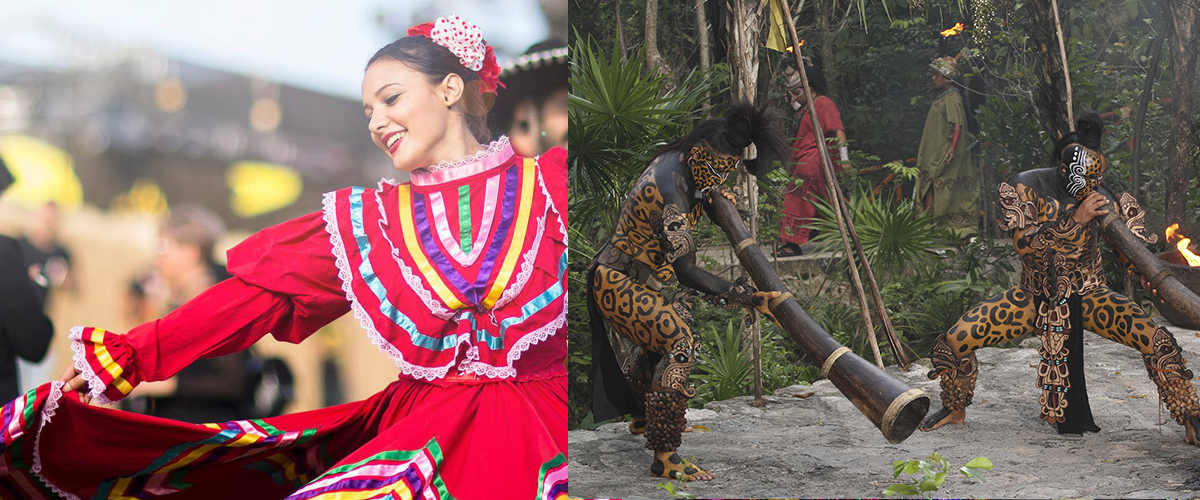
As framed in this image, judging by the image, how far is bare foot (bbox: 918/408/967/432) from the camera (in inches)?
114

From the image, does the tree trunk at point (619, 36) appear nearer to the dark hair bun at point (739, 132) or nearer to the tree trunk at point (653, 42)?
the tree trunk at point (653, 42)

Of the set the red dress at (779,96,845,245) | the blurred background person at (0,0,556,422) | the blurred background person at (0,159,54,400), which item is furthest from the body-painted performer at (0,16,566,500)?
the red dress at (779,96,845,245)

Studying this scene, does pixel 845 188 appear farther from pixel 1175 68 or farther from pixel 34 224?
pixel 34 224

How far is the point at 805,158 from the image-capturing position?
9.91ft

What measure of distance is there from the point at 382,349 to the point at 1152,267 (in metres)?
2.40

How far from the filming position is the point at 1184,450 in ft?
9.11

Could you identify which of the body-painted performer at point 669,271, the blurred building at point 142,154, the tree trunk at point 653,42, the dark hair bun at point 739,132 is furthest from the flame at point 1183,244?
the blurred building at point 142,154

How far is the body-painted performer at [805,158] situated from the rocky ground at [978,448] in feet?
1.72

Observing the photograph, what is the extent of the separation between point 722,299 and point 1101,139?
1.31 meters

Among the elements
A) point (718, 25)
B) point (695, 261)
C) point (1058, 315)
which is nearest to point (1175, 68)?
point (1058, 315)

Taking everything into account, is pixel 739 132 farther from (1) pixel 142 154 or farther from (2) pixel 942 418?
(1) pixel 142 154

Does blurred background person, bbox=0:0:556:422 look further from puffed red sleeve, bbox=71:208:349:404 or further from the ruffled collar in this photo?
puffed red sleeve, bbox=71:208:349:404

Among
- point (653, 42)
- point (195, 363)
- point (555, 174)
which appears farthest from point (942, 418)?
point (195, 363)

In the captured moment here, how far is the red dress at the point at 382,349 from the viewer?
2.49m
